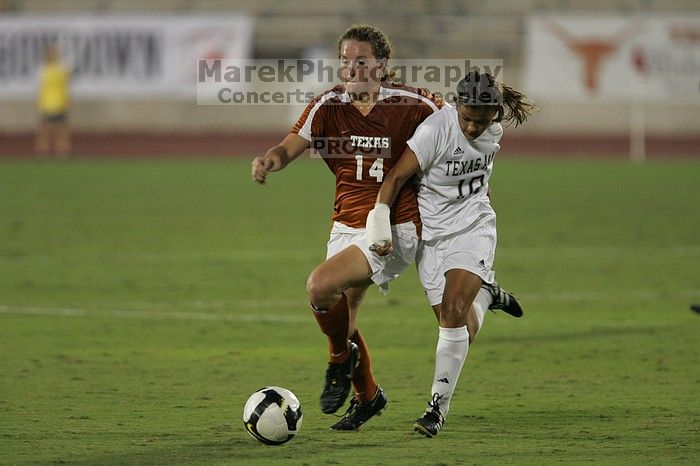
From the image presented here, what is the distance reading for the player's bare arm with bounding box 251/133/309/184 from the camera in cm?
666

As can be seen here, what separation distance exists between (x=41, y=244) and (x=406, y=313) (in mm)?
5894

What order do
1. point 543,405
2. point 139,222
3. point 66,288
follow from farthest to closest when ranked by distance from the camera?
point 139,222 → point 66,288 → point 543,405

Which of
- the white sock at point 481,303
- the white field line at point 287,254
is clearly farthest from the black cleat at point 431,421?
the white field line at point 287,254

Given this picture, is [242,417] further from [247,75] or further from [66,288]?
[247,75]

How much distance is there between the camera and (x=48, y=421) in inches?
266

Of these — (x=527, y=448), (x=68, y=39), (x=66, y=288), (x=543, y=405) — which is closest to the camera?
(x=527, y=448)

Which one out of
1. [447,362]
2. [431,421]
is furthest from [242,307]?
[431,421]

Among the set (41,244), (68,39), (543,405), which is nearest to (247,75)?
(68,39)

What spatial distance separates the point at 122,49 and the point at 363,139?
22.3 m

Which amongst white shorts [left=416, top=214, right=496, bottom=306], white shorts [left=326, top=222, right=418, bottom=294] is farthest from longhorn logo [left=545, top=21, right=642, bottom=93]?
white shorts [left=326, top=222, right=418, bottom=294]

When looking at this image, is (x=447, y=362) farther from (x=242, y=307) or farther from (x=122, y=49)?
(x=122, y=49)

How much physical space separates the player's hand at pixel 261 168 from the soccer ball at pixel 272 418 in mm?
1166

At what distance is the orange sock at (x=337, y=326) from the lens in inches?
264

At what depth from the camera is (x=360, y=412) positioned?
6.85 metres
